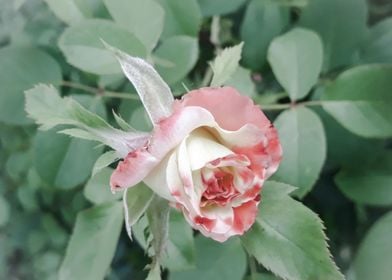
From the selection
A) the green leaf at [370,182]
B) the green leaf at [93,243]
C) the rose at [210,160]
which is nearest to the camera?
the rose at [210,160]

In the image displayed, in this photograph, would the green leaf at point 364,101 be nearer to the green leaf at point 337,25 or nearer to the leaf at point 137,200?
the green leaf at point 337,25

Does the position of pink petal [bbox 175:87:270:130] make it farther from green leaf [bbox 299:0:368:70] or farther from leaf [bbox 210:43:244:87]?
green leaf [bbox 299:0:368:70]

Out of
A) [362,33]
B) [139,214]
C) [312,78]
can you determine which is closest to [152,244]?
[139,214]

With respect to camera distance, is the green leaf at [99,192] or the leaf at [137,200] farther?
the green leaf at [99,192]

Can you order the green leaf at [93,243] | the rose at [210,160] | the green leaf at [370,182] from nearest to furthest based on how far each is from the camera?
the rose at [210,160] < the green leaf at [93,243] < the green leaf at [370,182]

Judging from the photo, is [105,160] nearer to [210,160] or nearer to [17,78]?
[210,160]

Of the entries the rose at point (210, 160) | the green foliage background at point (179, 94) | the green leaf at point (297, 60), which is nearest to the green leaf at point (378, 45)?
the green foliage background at point (179, 94)

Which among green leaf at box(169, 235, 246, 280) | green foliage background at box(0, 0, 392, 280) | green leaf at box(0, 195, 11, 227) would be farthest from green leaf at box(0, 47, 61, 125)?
green leaf at box(169, 235, 246, 280)

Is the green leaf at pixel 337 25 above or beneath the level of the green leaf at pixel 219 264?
above

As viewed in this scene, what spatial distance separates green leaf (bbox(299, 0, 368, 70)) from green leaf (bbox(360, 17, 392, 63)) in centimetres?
1

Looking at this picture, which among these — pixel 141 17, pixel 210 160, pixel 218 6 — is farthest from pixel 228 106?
pixel 218 6

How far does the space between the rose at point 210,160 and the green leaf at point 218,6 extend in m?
0.34

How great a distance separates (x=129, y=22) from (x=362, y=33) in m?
0.25

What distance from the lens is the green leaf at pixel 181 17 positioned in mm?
698
